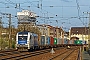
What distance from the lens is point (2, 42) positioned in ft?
184

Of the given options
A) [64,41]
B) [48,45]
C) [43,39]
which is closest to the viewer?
[43,39]

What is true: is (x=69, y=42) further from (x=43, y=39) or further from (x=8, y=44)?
(x=8, y=44)

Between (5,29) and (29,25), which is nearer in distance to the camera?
(5,29)

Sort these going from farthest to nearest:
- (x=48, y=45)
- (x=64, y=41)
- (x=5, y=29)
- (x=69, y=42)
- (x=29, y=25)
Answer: (x=69, y=42), (x=64, y=41), (x=29, y=25), (x=5, y=29), (x=48, y=45)

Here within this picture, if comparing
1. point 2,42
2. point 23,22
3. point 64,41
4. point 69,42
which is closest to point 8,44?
point 2,42

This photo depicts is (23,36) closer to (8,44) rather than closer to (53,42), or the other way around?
(8,44)

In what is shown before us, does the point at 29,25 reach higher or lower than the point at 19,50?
higher

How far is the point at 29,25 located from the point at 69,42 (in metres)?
39.4

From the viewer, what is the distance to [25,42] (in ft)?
143

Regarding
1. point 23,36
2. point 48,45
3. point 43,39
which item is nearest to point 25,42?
point 23,36

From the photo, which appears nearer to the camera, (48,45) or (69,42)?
(48,45)

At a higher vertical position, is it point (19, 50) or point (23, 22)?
point (23, 22)

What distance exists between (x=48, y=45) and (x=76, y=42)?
175 feet

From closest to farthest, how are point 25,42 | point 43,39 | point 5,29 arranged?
point 25,42 < point 43,39 < point 5,29
